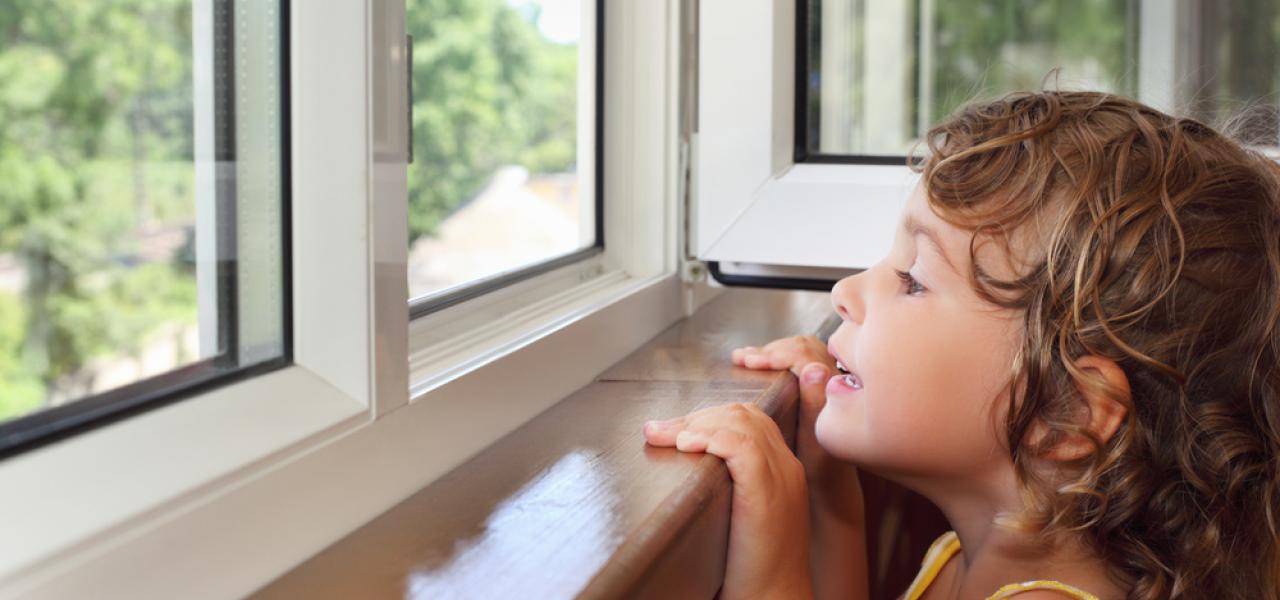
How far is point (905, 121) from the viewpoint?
1.41 m

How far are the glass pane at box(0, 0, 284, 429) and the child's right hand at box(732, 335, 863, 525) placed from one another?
490 mm

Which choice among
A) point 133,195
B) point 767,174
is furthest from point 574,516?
point 767,174

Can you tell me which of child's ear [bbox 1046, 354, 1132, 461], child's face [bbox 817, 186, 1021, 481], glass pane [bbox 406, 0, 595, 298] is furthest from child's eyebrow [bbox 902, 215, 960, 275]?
glass pane [bbox 406, 0, 595, 298]

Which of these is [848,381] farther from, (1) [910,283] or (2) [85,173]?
(2) [85,173]

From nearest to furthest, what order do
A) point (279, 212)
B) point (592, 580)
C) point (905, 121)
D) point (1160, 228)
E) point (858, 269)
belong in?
1. point (592, 580)
2. point (279, 212)
3. point (1160, 228)
4. point (858, 269)
5. point (905, 121)

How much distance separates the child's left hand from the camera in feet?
2.48

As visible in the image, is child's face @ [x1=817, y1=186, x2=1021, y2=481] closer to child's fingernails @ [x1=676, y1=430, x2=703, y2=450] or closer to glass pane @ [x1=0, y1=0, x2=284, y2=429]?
child's fingernails @ [x1=676, y1=430, x2=703, y2=450]

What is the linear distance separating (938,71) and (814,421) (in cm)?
68

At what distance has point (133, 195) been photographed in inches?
22.6

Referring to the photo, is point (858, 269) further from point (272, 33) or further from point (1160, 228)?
point (272, 33)

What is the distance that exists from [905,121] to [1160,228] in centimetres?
66

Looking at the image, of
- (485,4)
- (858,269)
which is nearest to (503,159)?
(485,4)

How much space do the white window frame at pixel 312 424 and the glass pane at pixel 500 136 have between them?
37 centimetres

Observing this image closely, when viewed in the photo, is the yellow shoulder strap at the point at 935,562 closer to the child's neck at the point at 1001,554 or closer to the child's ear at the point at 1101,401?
the child's neck at the point at 1001,554
